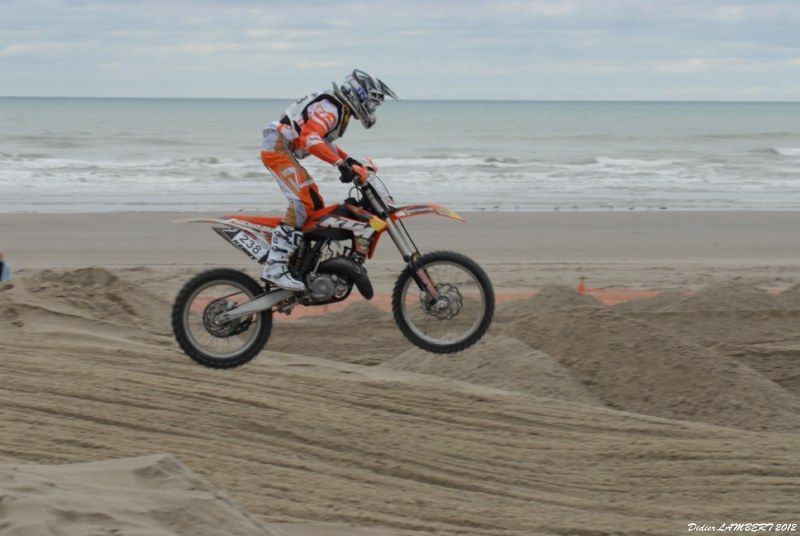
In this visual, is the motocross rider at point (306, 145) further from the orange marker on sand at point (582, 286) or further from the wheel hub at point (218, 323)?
the orange marker on sand at point (582, 286)

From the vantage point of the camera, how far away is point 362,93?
6914 mm

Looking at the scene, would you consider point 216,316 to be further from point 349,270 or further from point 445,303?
point 445,303

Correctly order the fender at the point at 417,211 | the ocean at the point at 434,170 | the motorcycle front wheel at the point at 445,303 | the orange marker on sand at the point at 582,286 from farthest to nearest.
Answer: the ocean at the point at 434,170, the orange marker on sand at the point at 582,286, the motorcycle front wheel at the point at 445,303, the fender at the point at 417,211

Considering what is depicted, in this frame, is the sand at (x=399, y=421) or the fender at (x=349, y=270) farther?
the fender at (x=349, y=270)

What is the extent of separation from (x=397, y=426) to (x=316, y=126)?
2111mm

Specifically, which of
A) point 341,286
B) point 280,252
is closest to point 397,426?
point 341,286

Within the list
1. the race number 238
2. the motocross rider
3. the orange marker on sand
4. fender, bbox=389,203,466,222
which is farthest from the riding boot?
the orange marker on sand

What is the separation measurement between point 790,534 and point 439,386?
10.3 ft

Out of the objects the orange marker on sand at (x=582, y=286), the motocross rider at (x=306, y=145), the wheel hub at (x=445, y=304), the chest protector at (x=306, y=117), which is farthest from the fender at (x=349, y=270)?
the orange marker on sand at (x=582, y=286)

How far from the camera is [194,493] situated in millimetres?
4457

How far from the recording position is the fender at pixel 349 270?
6875mm

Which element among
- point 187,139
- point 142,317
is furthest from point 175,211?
point 187,139

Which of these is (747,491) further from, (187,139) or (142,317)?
(187,139)

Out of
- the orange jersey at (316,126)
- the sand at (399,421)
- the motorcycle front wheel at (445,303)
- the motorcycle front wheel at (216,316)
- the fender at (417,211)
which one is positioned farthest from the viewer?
the motorcycle front wheel at (216,316)
